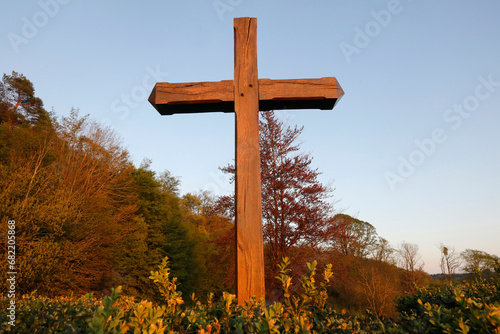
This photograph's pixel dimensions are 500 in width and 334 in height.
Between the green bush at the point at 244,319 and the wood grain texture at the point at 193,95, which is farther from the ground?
the wood grain texture at the point at 193,95

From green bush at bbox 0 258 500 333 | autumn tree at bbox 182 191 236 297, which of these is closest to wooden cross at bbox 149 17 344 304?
green bush at bbox 0 258 500 333

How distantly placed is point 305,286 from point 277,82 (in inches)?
72.4

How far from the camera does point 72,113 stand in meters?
19.0

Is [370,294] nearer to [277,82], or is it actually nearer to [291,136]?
[291,136]

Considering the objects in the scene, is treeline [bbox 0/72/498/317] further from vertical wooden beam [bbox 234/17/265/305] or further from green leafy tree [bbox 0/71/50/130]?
vertical wooden beam [bbox 234/17/265/305]

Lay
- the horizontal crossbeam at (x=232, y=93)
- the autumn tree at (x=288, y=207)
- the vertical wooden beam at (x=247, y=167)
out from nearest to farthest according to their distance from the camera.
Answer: the vertical wooden beam at (x=247, y=167) → the horizontal crossbeam at (x=232, y=93) → the autumn tree at (x=288, y=207)

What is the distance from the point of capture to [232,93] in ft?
9.65

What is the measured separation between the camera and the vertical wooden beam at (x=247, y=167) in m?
2.46

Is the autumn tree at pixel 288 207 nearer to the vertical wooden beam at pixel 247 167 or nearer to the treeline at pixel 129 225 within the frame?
the treeline at pixel 129 225

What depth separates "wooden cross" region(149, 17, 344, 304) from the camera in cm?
266

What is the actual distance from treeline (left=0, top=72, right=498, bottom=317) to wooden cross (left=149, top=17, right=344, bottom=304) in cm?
803

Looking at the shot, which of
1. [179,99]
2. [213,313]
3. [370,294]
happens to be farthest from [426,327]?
[370,294]

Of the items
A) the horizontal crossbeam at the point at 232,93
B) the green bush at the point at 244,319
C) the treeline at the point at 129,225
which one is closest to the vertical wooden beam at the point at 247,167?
the horizontal crossbeam at the point at 232,93

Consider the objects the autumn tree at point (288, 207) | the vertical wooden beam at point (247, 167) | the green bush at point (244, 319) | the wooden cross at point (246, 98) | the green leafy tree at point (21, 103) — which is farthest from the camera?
the green leafy tree at point (21, 103)
